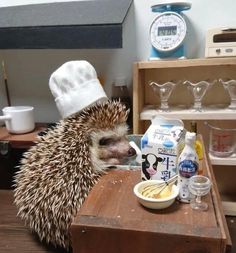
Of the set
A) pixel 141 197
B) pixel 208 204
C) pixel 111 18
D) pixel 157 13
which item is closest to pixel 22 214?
pixel 141 197

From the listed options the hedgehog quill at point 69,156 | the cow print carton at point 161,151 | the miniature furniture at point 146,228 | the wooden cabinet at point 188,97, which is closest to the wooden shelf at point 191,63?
the wooden cabinet at point 188,97

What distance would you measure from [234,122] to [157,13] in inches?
21.8

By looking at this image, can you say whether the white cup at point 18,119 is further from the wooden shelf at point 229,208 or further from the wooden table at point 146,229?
the wooden shelf at point 229,208

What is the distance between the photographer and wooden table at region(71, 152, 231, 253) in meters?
0.46

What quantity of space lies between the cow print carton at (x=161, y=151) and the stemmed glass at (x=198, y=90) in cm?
52

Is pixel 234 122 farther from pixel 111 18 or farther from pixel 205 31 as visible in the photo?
pixel 111 18

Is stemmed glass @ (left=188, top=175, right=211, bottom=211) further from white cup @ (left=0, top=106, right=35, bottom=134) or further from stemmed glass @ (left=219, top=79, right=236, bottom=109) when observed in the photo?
white cup @ (left=0, top=106, right=35, bottom=134)

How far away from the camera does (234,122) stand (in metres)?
1.19

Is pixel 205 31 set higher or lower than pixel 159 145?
higher

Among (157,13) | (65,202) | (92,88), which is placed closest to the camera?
(65,202)

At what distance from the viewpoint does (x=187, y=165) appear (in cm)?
54

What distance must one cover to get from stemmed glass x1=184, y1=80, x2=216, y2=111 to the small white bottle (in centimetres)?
57

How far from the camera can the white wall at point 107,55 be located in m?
1.11

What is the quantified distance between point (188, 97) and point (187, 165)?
0.71 metres
